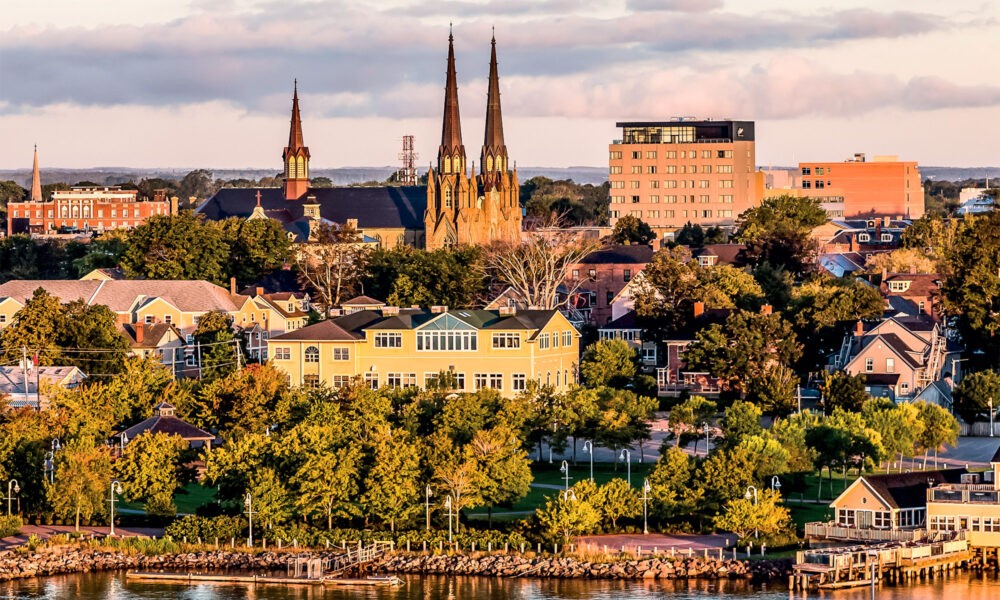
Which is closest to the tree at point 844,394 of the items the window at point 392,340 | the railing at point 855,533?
the window at point 392,340

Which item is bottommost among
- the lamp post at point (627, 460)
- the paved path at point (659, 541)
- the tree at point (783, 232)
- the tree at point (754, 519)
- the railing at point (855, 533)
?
the paved path at point (659, 541)

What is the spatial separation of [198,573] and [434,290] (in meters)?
52.1

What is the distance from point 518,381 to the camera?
93188 millimetres

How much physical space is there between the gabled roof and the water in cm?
8360

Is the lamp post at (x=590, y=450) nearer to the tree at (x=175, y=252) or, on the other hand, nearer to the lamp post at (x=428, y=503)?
the lamp post at (x=428, y=503)

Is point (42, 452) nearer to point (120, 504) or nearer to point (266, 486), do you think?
point (120, 504)

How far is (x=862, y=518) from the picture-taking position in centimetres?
6444

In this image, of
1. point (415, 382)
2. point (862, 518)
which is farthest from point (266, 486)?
point (415, 382)

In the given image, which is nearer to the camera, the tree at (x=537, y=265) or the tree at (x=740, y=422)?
the tree at (x=740, y=422)

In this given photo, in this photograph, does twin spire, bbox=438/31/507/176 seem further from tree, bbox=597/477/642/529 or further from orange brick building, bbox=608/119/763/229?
tree, bbox=597/477/642/529

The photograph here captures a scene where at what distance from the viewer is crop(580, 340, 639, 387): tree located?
313ft

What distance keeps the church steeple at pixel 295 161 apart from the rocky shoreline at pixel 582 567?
8841 centimetres

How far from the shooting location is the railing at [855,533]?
6378 centimetres

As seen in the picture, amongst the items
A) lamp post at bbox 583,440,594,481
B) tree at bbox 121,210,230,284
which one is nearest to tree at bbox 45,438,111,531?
lamp post at bbox 583,440,594,481
